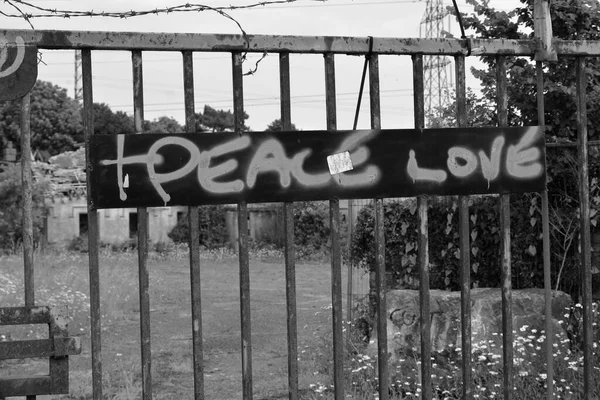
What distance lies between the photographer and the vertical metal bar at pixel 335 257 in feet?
10.4

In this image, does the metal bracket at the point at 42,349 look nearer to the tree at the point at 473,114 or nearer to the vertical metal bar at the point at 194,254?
the vertical metal bar at the point at 194,254

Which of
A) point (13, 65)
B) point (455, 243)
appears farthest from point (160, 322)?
point (13, 65)

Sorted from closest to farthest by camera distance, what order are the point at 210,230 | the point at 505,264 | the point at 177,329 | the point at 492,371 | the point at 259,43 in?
the point at 259,43 → the point at 505,264 → the point at 492,371 → the point at 177,329 → the point at 210,230

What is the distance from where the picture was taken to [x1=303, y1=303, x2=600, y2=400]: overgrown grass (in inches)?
204

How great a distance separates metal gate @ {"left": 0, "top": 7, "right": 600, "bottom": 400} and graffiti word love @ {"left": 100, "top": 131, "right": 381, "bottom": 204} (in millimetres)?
92

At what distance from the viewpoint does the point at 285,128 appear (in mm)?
3178

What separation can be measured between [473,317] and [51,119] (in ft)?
128

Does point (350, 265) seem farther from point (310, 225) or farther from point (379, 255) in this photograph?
point (310, 225)

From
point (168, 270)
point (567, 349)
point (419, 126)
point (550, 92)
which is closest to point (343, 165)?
point (419, 126)

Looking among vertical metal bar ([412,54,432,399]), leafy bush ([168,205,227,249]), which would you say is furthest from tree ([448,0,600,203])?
leafy bush ([168,205,227,249])

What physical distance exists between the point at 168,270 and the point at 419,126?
58.0 feet

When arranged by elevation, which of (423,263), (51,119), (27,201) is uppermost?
(51,119)

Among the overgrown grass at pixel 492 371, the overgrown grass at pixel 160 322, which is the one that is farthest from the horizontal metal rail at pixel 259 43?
the overgrown grass at pixel 160 322

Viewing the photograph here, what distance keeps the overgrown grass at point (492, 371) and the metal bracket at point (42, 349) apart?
2808mm
